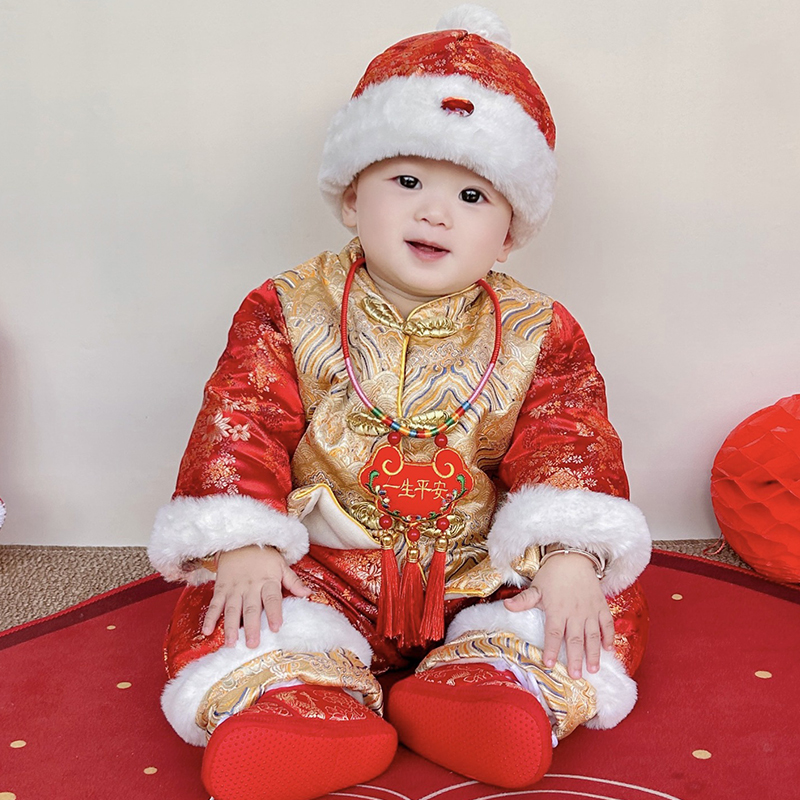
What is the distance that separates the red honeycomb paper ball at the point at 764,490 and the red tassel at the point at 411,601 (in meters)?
0.52

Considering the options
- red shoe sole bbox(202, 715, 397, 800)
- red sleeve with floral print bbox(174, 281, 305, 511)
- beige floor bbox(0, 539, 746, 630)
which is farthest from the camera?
beige floor bbox(0, 539, 746, 630)

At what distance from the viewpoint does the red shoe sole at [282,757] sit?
713 mm

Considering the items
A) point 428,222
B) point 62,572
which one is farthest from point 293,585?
point 62,572

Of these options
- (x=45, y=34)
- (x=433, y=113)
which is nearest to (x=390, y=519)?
(x=433, y=113)

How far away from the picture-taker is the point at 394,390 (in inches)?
38.5

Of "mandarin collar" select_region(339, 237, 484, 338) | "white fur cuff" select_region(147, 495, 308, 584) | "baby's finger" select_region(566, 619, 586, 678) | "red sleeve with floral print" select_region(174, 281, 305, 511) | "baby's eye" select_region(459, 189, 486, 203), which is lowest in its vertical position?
"baby's finger" select_region(566, 619, 586, 678)

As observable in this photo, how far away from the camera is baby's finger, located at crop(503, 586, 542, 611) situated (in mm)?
895

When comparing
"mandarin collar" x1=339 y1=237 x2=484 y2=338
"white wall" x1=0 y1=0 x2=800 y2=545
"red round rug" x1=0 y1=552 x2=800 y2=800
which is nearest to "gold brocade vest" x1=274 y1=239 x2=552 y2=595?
"mandarin collar" x1=339 y1=237 x2=484 y2=338

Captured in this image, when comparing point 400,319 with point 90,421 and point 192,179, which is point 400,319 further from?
point 90,421

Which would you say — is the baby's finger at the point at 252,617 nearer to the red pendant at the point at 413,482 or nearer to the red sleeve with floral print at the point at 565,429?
the red pendant at the point at 413,482

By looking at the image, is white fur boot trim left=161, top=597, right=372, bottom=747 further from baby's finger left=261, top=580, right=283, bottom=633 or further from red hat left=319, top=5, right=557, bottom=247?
red hat left=319, top=5, right=557, bottom=247

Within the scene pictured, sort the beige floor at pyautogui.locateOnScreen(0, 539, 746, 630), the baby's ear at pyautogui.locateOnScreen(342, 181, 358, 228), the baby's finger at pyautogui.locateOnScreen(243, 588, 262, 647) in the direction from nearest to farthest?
the baby's finger at pyautogui.locateOnScreen(243, 588, 262, 647) → the baby's ear at pyautogui.locateOnScreen(342, 181, 358, 228) → the beige floor at pyautogui.locateOnScreen(0, 539, 746, 630)

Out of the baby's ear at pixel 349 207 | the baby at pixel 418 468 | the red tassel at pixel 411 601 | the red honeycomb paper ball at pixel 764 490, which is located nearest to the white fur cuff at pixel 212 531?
the baby at pixel 418 468

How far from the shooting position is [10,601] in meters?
1.17
